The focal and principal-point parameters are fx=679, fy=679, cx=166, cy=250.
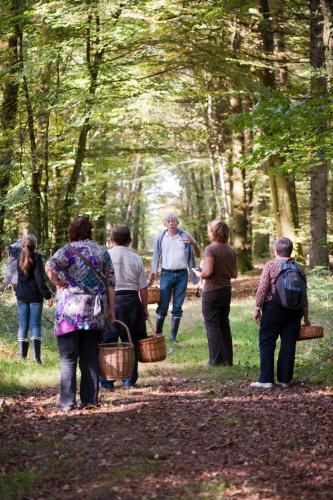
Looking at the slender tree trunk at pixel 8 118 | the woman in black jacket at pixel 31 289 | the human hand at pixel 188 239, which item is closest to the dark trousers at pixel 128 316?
the woman in black jacket at pixel 31 289

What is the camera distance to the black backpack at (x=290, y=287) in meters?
7.61

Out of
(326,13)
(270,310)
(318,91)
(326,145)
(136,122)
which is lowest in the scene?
(270,310)

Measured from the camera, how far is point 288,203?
764 inches

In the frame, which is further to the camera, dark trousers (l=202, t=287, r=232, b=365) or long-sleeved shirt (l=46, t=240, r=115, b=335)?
dark trousers (l=202, t=287, r=232, b=365)

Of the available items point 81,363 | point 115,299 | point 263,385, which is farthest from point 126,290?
point 263,385

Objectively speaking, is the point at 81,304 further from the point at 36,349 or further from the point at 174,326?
the point at 174,326

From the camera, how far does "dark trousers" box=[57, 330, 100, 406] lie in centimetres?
679

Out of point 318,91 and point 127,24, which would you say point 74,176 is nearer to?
point 127,24

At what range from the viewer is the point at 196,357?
412 inches

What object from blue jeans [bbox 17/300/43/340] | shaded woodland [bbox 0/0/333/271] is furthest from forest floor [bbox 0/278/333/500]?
shaded woodland [bbox 0/0/333/271]

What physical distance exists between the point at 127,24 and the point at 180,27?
1.47 metres

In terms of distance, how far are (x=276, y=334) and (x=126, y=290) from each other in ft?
5.97

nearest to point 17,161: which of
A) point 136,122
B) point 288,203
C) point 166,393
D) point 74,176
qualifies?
point 74,176

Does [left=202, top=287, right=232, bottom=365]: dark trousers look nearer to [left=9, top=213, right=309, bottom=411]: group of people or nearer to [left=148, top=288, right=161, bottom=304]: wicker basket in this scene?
[left=9, top=213, right=309, bottom=411]: group of people
